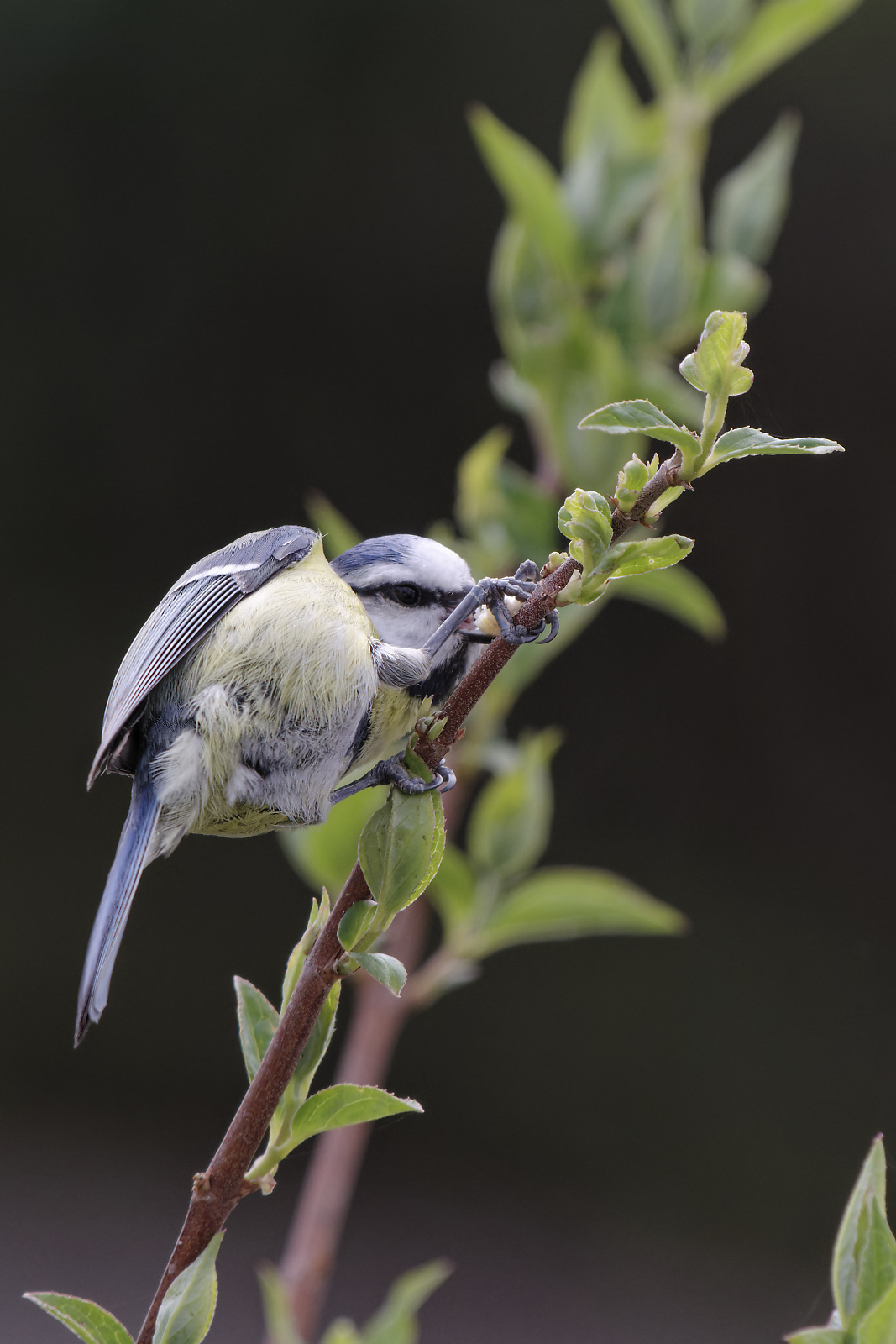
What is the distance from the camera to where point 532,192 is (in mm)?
508

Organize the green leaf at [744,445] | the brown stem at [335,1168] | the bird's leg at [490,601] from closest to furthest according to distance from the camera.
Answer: the green leaf at [744,445]
the bird's leg at [490,601]
the brown stem at [335,1168]

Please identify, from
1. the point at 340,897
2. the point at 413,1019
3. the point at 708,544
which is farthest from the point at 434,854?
the point at 413,1019

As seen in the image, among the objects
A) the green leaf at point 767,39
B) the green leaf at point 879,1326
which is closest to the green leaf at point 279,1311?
the green leaf at point 879,1326

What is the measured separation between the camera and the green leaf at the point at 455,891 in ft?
1.66

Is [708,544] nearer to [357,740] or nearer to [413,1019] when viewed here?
[413,1019]

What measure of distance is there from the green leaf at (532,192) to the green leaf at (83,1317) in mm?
451

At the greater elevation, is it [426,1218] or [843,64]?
[843,64]

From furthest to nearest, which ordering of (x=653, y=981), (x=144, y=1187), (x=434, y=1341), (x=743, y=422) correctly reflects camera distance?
(x=653, y=981)
(x=144, y=1187)
(x=434, y=1341)
(x=743, y=422)

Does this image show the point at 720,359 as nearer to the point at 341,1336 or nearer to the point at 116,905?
the point at 116,905

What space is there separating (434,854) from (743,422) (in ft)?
0.38

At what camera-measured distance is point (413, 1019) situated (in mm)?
1363

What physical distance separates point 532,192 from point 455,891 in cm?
32

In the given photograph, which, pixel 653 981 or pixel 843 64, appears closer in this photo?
pixel 843 64

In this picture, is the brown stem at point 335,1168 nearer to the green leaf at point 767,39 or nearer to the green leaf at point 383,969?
the green leaf at point 383,969
